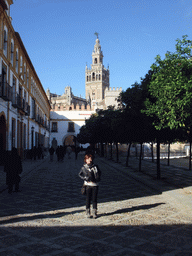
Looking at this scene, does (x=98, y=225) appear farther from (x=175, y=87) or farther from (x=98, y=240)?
(x=175, y=87)

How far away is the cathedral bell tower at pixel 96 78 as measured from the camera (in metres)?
129

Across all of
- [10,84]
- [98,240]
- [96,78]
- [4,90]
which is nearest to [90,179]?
[98,240]

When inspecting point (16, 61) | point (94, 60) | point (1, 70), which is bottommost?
point (1, 70)

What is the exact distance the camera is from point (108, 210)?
656cm

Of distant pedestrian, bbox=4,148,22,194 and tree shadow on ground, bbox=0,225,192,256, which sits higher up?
distant pedestrian, bbox=4,148,22,194

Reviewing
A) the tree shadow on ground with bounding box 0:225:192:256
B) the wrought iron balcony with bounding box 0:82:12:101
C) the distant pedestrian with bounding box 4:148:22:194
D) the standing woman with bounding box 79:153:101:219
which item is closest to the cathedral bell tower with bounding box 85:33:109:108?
the wrought iron balcony with bounding box 0:82:12:101

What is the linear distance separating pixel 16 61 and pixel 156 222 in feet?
67.7

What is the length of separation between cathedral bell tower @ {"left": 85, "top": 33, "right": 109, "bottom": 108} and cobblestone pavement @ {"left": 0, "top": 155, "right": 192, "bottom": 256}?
120605mm

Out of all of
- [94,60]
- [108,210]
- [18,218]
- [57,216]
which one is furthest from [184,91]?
[94,60]

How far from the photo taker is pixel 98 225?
5328mm

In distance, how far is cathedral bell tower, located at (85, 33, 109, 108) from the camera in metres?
129

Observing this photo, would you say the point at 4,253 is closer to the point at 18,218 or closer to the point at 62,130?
the point at 18,218

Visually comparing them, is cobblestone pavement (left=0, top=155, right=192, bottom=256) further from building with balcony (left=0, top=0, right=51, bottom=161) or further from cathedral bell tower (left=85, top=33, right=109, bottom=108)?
cathedral bell tower (left=85, top=33, right=109, bottom=108)

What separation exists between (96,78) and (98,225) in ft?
417
